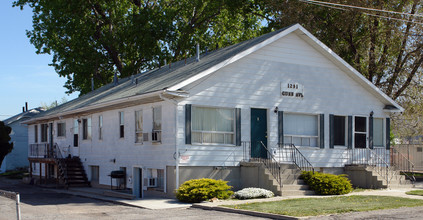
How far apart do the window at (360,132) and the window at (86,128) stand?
13738 millimetres

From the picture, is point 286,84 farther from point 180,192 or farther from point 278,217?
point 278,217

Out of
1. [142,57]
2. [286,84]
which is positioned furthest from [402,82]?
[142,57]

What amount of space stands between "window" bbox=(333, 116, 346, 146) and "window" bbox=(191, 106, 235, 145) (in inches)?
219

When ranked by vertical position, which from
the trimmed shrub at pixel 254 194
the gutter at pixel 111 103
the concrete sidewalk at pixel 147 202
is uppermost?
the gutter at pixel 111 103

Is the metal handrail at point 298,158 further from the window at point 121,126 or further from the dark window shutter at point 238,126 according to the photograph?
the window at point 121,126

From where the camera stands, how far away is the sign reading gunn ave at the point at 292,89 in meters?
22.6

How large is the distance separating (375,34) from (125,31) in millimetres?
19669

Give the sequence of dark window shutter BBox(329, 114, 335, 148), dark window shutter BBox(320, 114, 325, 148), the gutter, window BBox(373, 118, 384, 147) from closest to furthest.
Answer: the gutter, dark window shutter BBox(320, 114, 325, 148), dark window shutter BBox(329, 114, 335, 148), window BBox(373, 118, 384, 147)

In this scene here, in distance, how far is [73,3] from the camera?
1588 inches

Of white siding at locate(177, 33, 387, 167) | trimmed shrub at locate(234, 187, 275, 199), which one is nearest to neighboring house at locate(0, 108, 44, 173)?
white siding at locate(177, 33, 387, 167)

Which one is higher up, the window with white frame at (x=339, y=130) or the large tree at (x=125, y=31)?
the large tree at (x=125, y=31)

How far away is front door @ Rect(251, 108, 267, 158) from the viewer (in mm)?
21808

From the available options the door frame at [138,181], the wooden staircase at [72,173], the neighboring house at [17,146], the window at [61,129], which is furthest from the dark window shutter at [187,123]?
the neighboring house at [17,146]

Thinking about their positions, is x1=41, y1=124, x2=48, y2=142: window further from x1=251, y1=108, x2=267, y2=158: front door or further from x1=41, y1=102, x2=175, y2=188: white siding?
x1=251, y1=108, x2=267, y2=158: front door
